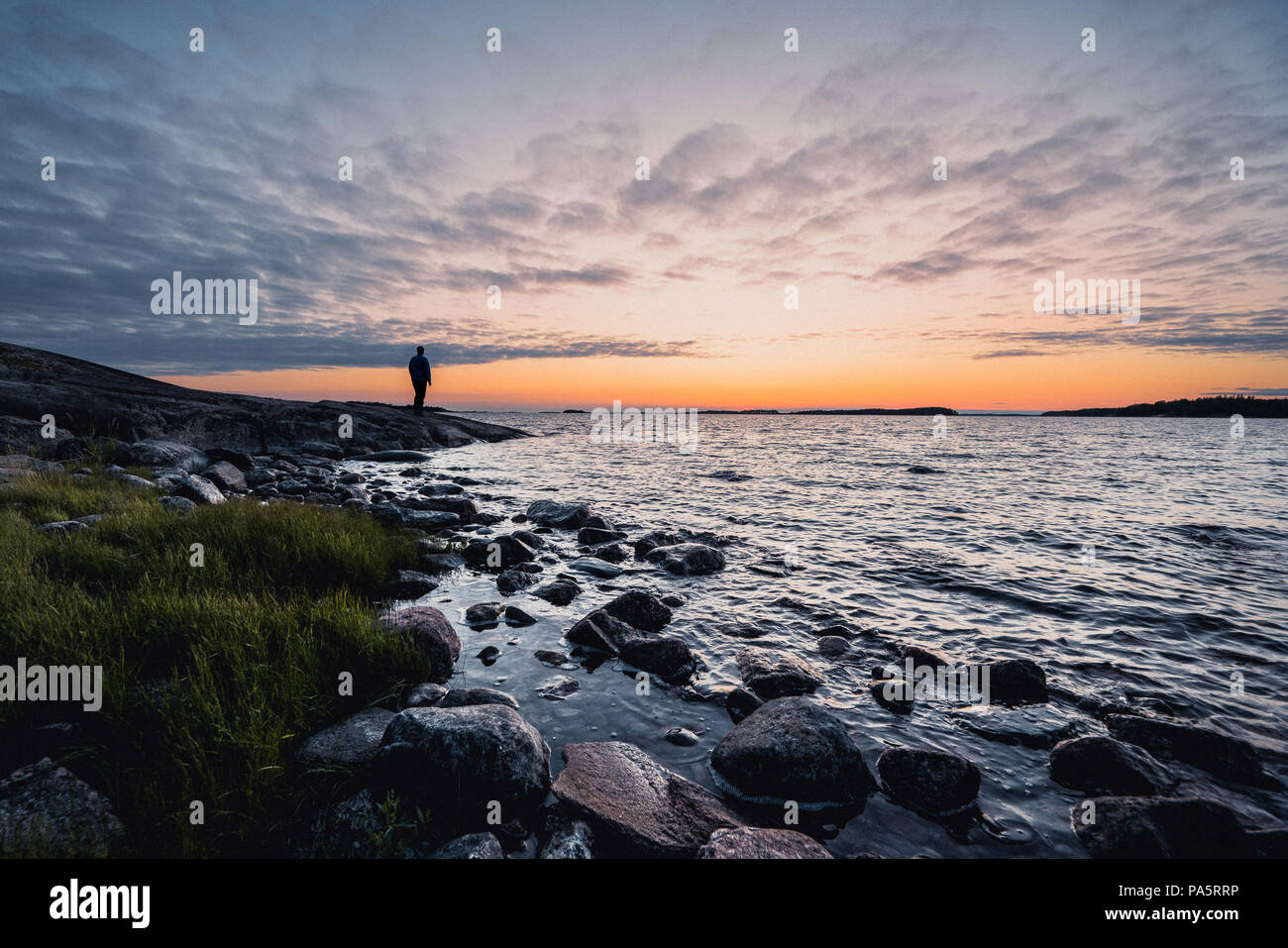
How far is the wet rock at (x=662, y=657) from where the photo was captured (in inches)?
222

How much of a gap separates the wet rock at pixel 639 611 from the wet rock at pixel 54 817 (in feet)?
15.7

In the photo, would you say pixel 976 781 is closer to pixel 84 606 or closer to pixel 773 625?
pixel 773 625

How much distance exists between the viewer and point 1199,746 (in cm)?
432

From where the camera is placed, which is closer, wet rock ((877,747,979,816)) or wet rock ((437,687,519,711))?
wet rock ((877,747,979,816))

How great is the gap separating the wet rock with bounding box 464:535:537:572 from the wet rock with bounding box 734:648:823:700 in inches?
193

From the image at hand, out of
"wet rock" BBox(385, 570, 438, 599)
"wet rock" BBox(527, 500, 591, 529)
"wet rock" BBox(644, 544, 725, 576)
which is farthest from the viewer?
"wet rock" BBox(527, 500, 591, 529)

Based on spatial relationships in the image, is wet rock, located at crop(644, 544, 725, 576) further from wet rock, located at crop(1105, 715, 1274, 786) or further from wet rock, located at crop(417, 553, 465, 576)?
wet rock, located at crop(1105, 715, 1274, 786)

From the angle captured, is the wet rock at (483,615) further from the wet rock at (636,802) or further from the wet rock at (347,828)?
the wet rock at (347,828)

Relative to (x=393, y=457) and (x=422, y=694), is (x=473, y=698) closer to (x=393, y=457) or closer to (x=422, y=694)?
(x=422, y=694)

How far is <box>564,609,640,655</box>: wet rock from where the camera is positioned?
6.17 metres

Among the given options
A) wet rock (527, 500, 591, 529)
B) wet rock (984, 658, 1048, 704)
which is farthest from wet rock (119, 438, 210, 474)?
wet rock (984, 658, 1048, 704)

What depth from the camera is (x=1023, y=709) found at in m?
5.06

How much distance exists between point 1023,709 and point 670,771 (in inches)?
150

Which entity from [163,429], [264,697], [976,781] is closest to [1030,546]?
[976,781]
